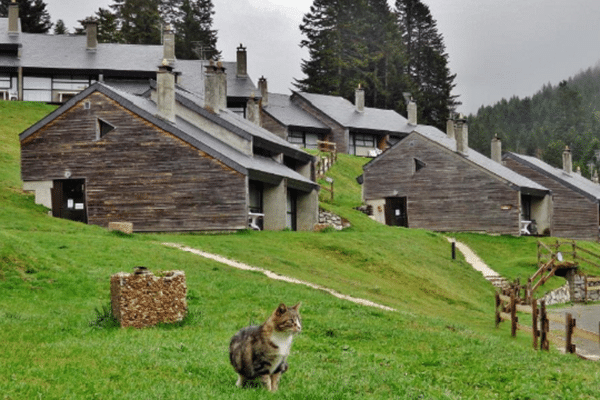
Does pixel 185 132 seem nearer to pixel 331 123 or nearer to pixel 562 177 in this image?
pixel 562 177

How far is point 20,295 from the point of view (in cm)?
2214

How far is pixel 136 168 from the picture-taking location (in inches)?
1655

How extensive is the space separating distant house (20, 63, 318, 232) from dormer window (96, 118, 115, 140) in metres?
0.05

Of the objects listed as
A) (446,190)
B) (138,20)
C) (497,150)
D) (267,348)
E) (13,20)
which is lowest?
(267,348)

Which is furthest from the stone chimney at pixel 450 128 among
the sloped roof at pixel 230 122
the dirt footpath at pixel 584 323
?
the dirt footpath at pixel 584 323

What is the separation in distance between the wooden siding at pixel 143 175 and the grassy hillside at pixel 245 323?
7.67 ft

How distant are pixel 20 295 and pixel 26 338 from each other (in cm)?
647

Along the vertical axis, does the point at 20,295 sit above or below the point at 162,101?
below

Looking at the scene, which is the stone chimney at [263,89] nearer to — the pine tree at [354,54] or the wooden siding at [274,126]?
the wooden siding at [274,126]

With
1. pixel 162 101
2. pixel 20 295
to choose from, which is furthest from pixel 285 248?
pixel 20 295

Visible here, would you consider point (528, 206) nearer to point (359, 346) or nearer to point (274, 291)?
point (274, 291)

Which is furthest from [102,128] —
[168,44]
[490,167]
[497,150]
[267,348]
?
[497,150]

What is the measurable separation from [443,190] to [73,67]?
31.2 metres

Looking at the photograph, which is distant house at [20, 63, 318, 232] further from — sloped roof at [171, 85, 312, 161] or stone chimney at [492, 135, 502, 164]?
stone chimney at [492, 135, 502, 164]
